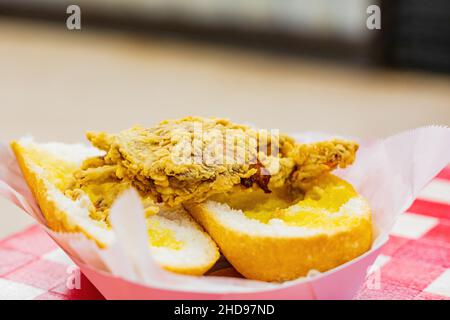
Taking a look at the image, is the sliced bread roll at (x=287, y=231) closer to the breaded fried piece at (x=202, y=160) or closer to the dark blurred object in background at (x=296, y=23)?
the breaded fried piece at (x=202, y=160)

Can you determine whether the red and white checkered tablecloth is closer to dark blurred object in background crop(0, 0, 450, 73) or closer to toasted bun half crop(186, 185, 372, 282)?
toasted bun half crop(186, 185, 372, 282)

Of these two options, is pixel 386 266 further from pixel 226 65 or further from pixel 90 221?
pixel 226 65

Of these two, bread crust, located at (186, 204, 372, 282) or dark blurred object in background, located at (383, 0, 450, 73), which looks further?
dark blurred object in background, located at (383, 0, 450, 73)

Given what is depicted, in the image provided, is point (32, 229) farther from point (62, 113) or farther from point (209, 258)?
point (62, 113)

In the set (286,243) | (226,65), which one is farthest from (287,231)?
(226,65)

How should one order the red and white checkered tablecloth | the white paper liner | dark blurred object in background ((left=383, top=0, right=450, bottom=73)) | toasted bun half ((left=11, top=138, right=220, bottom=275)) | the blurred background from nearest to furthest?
1. the white paper liner
2. toasted bun half ((left=11, top=138, right=220, bottom=275))
3. the red and white checkered tablecloth
4. the blurred background
5. dark blurred object in background ((left=383, top=0, right=450, bottom=73))

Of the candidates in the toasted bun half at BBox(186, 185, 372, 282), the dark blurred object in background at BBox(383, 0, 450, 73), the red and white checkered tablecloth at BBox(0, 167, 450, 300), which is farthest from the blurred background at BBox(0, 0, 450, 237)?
the toasted bun half at BBox(186, 185, 372, 282)
